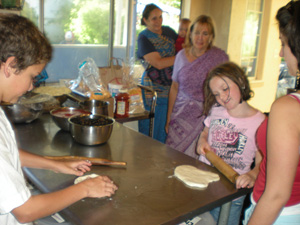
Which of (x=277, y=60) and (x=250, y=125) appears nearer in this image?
(x=250, y=125)

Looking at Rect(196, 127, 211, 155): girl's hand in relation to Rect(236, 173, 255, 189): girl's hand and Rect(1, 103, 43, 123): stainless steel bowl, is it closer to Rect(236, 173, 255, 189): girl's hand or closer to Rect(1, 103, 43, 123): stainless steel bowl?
Rect(236, 173, 255, 189): girl's hand

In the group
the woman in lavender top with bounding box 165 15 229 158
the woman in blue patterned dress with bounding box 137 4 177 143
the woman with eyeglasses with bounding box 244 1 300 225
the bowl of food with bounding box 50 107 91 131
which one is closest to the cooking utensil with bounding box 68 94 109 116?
the bowl of food with bounding box 50 107 91 131

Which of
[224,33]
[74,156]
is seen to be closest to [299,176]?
[74,156]

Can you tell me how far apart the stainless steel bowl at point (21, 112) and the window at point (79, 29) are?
3.79 ft

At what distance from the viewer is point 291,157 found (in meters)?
0.78

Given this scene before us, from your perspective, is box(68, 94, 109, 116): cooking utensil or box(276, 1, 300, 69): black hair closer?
box(276, 1, 300, 69): black hair

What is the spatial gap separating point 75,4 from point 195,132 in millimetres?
1669

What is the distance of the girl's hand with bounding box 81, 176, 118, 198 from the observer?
37.7 inches

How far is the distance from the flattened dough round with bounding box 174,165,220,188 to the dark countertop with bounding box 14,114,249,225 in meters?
0.02

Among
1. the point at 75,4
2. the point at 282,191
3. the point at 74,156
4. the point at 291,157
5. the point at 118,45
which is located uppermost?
the point at 75,4

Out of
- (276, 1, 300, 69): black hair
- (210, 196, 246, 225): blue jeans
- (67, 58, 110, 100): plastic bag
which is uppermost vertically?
(276, 1, 300, 69): black hair

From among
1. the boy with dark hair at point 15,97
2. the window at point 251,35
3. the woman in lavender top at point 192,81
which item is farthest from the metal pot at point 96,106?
the window at point 251,35

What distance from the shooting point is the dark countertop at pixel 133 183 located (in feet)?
2.97

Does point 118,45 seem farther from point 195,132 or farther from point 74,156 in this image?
point 74,156
